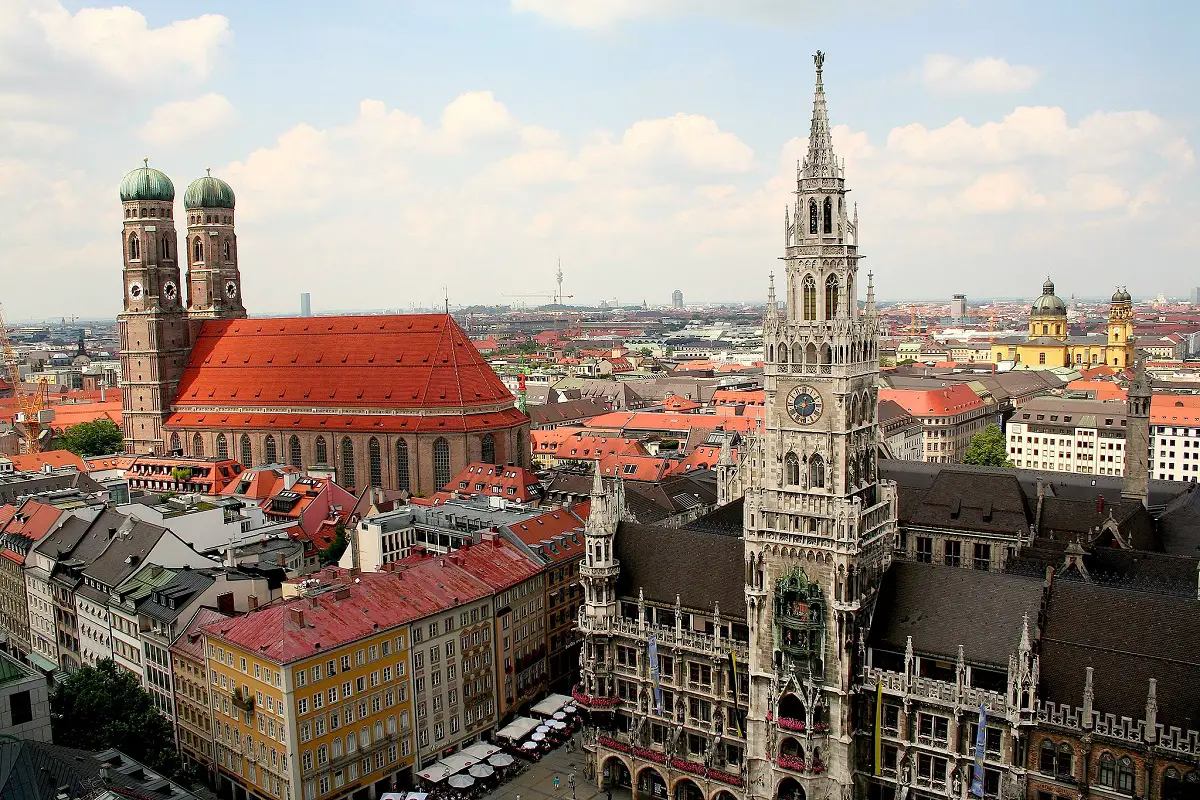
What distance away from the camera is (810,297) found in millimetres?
61719

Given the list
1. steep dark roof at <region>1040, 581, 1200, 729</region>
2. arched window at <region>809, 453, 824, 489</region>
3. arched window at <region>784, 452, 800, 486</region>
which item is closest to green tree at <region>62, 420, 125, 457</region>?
arched window at <region>784, 452, 800, 486</region>

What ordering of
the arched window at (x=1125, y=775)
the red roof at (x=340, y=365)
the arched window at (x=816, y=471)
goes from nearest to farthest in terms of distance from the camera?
the arched window at (x=1125, y=775) < the arched window at (x=816, y=471) < the red roof at (x=340, y=365)

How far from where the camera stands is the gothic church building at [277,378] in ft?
484

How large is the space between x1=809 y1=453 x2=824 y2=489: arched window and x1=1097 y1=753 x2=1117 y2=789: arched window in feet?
68.0

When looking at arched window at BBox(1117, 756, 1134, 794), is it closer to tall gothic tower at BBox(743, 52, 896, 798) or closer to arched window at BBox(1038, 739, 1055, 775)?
arched window at BBox(1038, 739, 1055, 775)

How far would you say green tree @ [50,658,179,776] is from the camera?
65125mm

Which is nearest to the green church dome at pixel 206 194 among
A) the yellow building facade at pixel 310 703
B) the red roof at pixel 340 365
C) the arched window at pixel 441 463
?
the red roof at pixel 340 365

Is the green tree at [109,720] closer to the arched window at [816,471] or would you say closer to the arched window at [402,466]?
the arched window at [816,471]

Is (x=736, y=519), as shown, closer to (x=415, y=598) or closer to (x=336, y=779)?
(x=415, y=598)

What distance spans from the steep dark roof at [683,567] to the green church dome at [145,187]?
127m

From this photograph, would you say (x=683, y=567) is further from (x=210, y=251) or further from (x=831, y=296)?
(x=210, y=251)

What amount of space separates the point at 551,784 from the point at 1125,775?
39.0 metres

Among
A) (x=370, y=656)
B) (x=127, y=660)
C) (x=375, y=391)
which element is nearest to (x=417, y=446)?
(x=375, y=391)

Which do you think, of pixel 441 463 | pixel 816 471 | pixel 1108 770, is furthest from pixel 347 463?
pixel 1108 770
